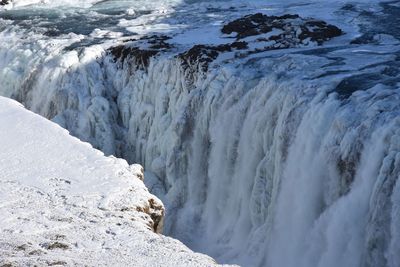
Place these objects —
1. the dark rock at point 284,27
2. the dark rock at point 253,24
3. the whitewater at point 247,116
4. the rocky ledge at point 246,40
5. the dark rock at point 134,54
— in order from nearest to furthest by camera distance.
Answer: the whitewater at point 247,116 < the rocky ledge at point 246,40 < the dark rock at point 134,54 < the dark rock at point 284,27 < the dark rock at point 253,24

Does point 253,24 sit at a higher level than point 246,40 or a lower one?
lower

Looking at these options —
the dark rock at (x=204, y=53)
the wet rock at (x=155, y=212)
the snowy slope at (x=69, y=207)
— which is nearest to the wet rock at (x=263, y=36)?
the dark rock at (x=204, y=53)

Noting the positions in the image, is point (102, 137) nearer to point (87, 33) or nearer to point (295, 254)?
point (87, 33)

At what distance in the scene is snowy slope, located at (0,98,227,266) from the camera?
26.8 ft

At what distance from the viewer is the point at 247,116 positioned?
566 inches

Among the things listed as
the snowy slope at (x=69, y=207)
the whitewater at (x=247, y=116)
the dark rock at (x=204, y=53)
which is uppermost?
the snowy slope at (x=69, y=207)

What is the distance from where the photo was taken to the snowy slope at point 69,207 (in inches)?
321

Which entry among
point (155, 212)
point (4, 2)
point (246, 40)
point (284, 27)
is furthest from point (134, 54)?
point (4, 2)

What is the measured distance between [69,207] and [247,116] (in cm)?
543

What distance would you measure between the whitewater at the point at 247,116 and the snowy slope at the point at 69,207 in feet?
9.51

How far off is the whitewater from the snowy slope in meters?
2.90

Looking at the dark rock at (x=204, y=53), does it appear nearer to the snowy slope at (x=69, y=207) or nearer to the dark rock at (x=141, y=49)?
the dark rock at (x=141, y=49)

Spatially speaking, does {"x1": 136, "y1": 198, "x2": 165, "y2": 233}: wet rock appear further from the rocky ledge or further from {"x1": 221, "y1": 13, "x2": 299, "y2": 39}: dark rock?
{"x1": 221, "y1": 13, "x2": 299, "y2": 39}: dark rock

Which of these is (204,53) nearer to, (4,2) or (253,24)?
(253,24)
